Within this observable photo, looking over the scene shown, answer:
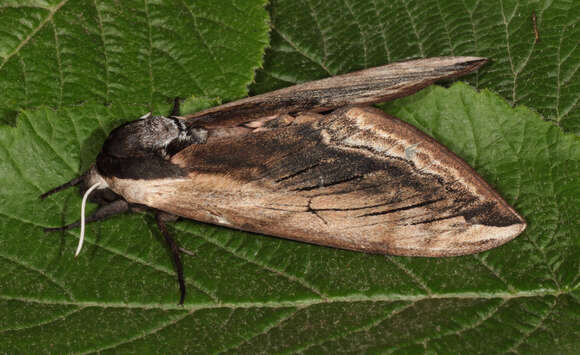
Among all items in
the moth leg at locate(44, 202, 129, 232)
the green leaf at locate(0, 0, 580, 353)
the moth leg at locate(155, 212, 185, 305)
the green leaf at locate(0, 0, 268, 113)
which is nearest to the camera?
the green leaf at locate(0, 0, 580, 353)

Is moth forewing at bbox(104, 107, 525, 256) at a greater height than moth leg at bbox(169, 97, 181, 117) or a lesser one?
lesser

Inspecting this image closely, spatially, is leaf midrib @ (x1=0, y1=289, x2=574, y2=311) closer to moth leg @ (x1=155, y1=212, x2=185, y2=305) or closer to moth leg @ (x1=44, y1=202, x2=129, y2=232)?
moth leg @ (x1=155, y1=212, x2=185, y2=305)

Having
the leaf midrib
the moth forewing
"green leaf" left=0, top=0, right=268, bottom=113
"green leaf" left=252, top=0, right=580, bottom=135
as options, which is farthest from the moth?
"green leaf" left=252, top=0, right=580, bottom=135

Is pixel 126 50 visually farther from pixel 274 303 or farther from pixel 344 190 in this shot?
pixel 274 303

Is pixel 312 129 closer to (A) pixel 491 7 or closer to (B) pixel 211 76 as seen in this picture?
(B) pixel 211 76

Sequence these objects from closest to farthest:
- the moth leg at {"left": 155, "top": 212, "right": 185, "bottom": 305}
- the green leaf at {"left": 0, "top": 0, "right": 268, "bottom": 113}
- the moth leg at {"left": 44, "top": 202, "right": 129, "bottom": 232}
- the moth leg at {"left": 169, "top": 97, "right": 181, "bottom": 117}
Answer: the moth leg at {"left": 155, "top": 212, "right": 185, "bottom": 305}
the moth leg at {"left": 44, "top": 202, "right": 129, "bottom": 232}
the moth leg at {"left": 169, "top": 97, "right": 181, "bottom": 117}
the green leaf at {"left": 0, "top": 0, "right": 268, "bottom": 113}

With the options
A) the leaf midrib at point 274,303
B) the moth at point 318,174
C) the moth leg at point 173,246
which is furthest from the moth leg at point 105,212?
the leaf midrib at point 274,303

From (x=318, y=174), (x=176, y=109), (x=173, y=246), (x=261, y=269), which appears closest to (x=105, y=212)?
(x=173, y=246)

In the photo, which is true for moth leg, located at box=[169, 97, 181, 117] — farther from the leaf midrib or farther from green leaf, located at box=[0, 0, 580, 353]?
the leaf midrib

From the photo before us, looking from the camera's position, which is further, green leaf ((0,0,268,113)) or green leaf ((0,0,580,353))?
green leaf ((0,0,268,113))

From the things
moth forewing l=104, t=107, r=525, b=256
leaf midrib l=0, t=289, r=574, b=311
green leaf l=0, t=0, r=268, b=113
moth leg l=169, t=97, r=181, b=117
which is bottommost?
leaf midrib l=0, t=289, r=574, b=311
